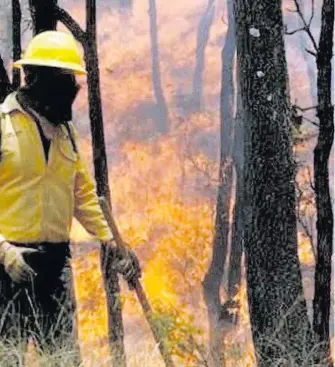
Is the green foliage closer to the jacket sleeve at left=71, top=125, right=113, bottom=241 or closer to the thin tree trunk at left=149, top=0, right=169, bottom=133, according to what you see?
the jacket sleeve at left=71, top=125, right=113, bottom=241

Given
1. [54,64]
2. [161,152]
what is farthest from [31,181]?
[161,152]

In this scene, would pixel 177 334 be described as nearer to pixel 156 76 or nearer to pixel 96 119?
pixel 96 119

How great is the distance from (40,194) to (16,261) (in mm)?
284

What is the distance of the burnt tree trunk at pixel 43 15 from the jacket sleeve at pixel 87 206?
2.53 meters

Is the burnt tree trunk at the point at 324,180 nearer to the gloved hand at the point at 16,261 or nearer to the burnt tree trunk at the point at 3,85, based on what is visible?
the gloved hand at the point at 16,261

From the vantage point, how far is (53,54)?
3.24 m

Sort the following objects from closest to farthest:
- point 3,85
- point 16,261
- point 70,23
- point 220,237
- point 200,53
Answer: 1. point 16,261
2. point 3,85
3. point 70,23
4. point 220,237
5. point 200,53

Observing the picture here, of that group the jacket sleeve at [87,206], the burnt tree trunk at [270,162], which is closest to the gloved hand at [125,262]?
the jacket sleeve at [87,206]

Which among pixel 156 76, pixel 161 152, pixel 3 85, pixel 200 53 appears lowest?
pixel 161 152

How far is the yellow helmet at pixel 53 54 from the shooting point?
3215mm

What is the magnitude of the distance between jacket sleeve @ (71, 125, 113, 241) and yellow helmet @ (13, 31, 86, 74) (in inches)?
12.5

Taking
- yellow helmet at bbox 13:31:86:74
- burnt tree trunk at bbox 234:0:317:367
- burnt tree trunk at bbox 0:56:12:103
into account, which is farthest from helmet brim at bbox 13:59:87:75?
burnt tree trunk at bbox 0:56:12:103

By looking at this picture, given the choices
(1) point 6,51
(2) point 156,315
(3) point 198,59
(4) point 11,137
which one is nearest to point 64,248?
(4) point 11,137

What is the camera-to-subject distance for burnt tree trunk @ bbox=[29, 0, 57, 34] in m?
5.68
